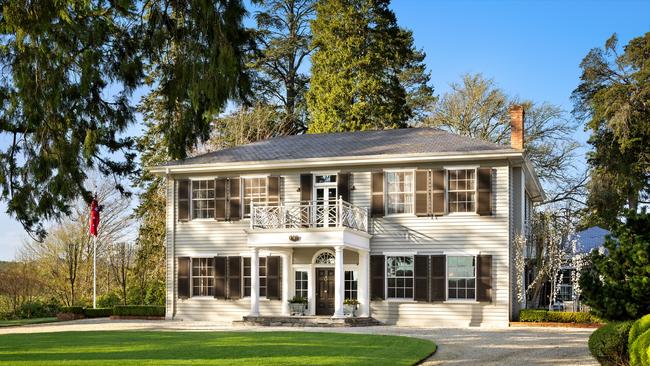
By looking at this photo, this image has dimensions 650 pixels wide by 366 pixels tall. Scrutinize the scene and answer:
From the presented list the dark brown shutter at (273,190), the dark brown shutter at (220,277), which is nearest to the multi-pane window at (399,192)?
the dark brown shutter at (273,190)

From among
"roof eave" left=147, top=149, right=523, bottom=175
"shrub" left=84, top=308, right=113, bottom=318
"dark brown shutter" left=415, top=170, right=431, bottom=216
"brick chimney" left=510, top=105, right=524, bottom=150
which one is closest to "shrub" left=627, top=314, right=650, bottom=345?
"roof eave" left=147, top=149, right=523, bottom=175

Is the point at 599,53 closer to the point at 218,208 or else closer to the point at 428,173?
the point at 428,173

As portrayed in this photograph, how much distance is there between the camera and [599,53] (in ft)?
131

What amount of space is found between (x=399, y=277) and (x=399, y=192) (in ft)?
8.98

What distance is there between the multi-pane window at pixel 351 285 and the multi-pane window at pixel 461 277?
124 inches

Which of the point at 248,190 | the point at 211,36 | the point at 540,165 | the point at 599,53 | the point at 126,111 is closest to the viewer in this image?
the point at 211,36

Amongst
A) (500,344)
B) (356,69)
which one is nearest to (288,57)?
(356,69)

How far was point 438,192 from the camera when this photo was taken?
2783 cm

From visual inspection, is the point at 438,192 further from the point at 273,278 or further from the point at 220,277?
the point at 220,277

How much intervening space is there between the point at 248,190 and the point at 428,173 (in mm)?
6315

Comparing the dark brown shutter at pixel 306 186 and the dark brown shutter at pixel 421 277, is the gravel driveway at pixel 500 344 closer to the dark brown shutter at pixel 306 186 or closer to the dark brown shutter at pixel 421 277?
the dark brown shutter at pixel 421 277

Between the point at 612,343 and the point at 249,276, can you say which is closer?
the point at 612,343

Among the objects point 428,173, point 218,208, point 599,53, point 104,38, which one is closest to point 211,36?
point 104,38

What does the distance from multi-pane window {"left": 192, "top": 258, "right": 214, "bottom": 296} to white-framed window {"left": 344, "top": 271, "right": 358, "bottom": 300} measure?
4838 millimetres
